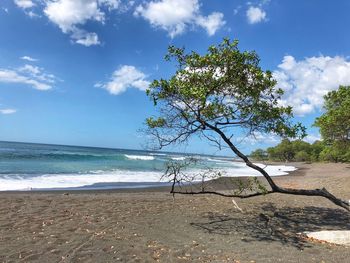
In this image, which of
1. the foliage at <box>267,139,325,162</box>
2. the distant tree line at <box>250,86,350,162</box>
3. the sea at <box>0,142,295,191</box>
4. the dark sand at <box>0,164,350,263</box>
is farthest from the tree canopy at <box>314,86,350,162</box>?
the foliage at <box>267,139,325,162</box>

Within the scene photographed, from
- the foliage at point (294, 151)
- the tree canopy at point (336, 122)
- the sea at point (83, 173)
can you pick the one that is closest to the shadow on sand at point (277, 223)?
the sea at point (83, 173)

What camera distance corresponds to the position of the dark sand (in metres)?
7.46

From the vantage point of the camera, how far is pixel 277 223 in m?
11.2

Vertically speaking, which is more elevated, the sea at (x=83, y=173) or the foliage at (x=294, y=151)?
the foliage at (x=294, y=151)

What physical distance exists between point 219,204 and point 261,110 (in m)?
5.05

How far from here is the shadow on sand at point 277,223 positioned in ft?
31.3

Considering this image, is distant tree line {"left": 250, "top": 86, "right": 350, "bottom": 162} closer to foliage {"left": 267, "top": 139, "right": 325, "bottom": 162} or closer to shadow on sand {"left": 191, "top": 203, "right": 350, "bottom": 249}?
shadow on sand {"left": 191, "top": 203, "right": 350, "bottom": 249}

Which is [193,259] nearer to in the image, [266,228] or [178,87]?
[266,228]

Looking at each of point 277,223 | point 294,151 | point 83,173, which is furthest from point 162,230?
point 294,151

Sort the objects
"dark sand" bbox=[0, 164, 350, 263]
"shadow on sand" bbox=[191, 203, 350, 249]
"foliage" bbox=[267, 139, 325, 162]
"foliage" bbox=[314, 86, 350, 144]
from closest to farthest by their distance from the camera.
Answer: "dark sand" bbox=[0, 164, 350, 263]
"shadow on sand" bbox=[191, 203, 350, 249]
"foliage" bbox=[314, 86, 350, 144]
"foliage" bbox=[267, 139, 325, 162]

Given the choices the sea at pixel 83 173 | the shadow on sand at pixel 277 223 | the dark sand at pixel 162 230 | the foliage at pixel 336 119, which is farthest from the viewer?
the sea at pixel 83 173

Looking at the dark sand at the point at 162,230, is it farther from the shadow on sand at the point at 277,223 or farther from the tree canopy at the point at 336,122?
the tree canopy at the point at 336,122

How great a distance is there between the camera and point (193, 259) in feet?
23.9

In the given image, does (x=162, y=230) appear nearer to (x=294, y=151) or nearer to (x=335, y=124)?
(x=335, y=124)
